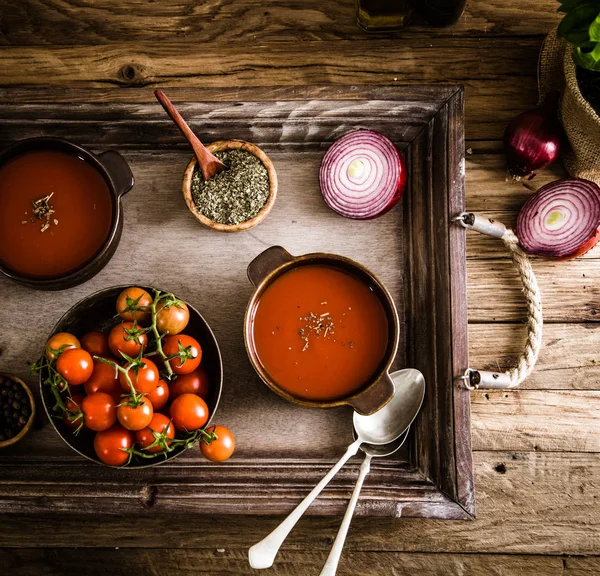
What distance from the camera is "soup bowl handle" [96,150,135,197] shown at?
4.24 ft

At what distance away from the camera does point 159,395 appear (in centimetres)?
120

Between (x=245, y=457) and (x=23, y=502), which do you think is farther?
(x=245, y=457)

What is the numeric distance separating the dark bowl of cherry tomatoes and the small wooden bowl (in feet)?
0.70

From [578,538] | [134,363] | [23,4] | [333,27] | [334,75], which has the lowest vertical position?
[578,538]

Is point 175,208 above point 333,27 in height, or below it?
below

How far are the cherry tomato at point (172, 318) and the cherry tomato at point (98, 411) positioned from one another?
180 millimetres

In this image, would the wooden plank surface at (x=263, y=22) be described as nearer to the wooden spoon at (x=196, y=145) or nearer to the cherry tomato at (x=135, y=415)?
the wooden spoon at (x=196, y=145)

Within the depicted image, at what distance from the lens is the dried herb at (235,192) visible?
135 centimetres

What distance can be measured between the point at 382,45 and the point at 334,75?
0.16 m

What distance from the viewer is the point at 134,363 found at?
1.11m

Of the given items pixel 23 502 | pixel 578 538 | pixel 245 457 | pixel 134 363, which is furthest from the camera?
pixel 578 538

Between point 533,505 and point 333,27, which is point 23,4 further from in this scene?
point 533,505

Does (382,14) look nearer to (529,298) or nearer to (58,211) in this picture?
(529,298)

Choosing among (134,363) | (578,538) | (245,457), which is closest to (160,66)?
(134,363)
